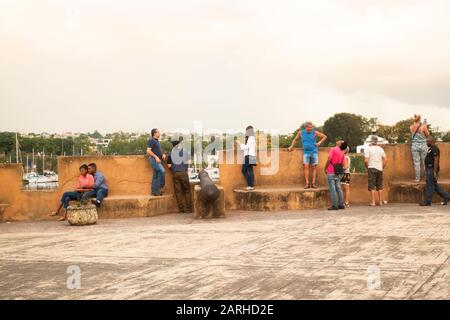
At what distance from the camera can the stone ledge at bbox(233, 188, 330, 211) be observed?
13547 mm

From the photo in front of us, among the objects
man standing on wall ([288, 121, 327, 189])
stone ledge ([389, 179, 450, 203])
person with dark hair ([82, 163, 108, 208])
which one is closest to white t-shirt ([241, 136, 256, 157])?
man standing on wall ([288, 121, 327, 189])

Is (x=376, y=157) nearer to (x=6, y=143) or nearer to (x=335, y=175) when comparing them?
(x=335, y=175)

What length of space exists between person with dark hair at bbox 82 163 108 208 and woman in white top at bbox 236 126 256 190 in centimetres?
329

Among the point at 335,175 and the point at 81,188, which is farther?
the point at 335,175

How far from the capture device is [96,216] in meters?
12.2

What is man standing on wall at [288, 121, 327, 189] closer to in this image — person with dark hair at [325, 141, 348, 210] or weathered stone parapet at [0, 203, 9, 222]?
person with dark hair at [325, 141, 348, 210]

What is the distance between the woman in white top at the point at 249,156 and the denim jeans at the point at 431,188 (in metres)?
3.93

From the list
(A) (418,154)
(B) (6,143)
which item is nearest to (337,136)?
(B) (6,143)

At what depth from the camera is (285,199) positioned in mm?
13570

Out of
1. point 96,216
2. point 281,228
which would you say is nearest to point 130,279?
point 281,228

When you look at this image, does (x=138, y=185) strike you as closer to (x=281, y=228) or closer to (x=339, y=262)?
(x=281, y=228)

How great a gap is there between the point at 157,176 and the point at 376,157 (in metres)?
5.11

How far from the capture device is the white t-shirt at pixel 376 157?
45.4 ft
